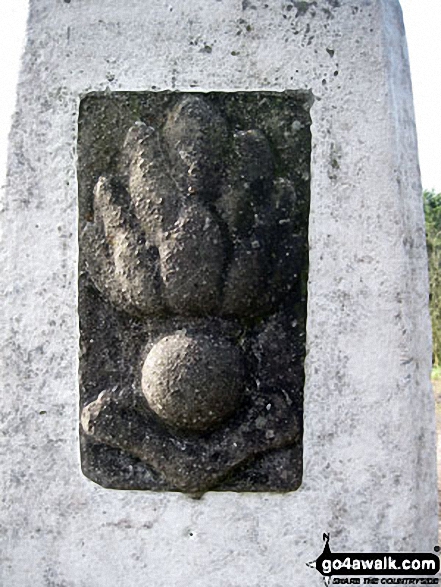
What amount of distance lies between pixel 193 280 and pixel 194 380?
21cm

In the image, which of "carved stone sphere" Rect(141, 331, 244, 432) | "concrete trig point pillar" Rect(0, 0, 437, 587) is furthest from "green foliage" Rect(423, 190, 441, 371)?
"carved stone sphere" Rect(141, 331, 244, 432)

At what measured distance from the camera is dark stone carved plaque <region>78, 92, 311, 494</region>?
182 cm

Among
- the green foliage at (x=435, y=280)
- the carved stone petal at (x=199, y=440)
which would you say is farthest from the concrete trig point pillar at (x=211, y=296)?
the green foliage at (x=435, y=280)

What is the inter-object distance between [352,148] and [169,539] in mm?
984

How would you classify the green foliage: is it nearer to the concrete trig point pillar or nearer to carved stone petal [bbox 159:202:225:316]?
the concrete trig point pillar

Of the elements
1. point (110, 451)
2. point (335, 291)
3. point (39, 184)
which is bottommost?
point (110, 451)

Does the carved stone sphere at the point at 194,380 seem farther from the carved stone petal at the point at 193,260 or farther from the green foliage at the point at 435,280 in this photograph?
the green foliage at the point at 435,280

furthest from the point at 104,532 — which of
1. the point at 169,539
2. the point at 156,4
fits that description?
the point at 156,4

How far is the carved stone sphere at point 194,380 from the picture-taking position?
1.78m

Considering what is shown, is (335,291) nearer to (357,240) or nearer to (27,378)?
(357,240)

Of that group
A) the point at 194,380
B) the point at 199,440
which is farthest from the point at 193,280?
the point at 199,440

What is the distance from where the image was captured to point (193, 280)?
1792 mm

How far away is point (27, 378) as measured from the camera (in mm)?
1924

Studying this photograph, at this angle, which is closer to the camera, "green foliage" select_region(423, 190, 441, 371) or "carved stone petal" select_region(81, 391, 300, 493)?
"carved stone petal" select_region(81, 391, 300, 493)
